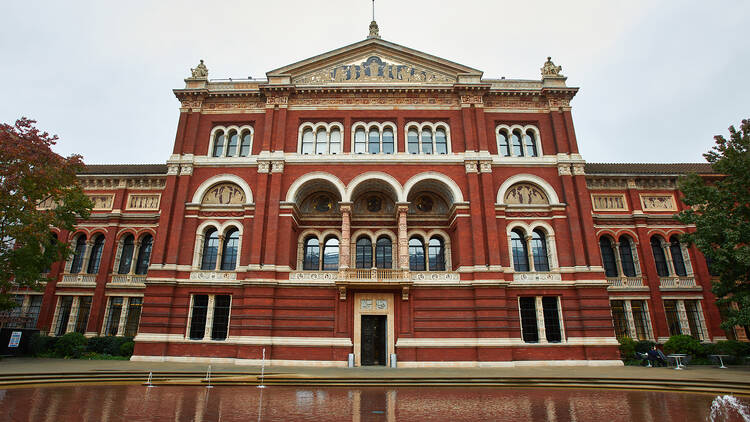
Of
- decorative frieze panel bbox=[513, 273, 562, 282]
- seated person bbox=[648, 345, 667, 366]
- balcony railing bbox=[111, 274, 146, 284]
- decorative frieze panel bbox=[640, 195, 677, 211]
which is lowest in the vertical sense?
seated person bbox=[648, 345, 667, 366]

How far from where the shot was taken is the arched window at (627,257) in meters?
26.5

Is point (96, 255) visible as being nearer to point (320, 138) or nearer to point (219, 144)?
point (219, 144)

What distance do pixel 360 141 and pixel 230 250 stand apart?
11.4m

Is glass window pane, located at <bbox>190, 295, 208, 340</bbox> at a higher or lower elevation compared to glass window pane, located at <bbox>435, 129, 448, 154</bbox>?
lower

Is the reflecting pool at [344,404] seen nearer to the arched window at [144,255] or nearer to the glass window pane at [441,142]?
the arched window at [144,255]

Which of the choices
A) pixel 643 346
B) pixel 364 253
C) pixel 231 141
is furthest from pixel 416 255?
pixel 231 141

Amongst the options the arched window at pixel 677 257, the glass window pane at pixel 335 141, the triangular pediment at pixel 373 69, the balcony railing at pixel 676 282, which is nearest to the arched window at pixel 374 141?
the glass window pane at pixel 335 141

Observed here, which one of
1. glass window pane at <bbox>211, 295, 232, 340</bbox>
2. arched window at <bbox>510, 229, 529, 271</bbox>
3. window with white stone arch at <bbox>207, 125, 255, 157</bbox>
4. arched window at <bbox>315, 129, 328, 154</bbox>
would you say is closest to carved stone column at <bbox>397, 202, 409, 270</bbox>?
arched window at <bbox>315, 129, 328, 154</bbox>

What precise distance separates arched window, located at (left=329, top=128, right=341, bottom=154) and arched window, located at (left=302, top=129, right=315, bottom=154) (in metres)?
1.34

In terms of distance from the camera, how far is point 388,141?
2602 centimetres

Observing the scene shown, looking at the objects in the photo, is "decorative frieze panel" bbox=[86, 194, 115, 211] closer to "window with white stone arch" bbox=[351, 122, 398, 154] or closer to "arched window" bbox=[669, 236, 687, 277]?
"window with white stone arch" bbox=[351, 122, 398, 154]

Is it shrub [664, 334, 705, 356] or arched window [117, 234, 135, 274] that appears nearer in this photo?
shrub [664, 334, 705, 356]

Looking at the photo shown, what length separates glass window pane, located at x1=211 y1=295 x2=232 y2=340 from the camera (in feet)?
73.0

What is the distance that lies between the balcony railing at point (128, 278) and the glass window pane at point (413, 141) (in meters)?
21.0
